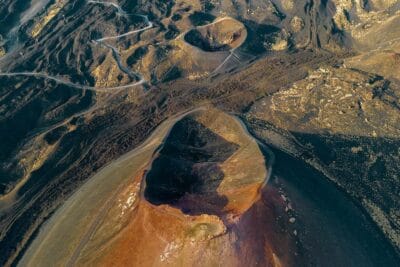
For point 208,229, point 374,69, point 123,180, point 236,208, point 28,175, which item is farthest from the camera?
point 374,69

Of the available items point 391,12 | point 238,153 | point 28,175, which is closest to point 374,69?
point 391,12

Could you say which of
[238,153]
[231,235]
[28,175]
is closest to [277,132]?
[238,153]

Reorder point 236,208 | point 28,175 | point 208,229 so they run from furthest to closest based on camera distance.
→ 1. point 28,175
2. point 236,208
3. point 208,229

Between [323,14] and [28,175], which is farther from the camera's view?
[323,14]

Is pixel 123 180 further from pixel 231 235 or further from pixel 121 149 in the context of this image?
pixel 231 235

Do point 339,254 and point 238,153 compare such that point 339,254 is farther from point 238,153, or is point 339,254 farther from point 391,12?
point 391,12

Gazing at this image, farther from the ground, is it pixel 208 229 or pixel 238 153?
pixel 208 229
